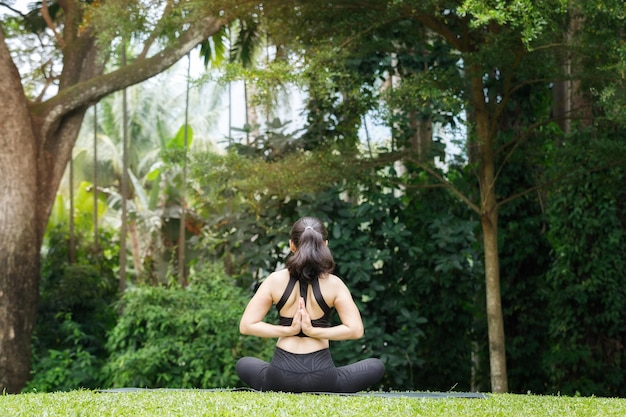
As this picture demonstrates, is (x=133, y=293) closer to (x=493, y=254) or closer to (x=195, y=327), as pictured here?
(x=195, y=327)

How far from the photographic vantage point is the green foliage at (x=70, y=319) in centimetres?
1218

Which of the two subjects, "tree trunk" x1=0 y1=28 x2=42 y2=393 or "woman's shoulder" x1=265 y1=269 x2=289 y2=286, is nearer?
"woman's shoulder" x1=265 y1=269 x2=289 y2=286

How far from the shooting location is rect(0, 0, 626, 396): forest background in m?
9.55

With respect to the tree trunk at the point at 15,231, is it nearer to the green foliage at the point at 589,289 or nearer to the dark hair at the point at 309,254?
the green foliage at the point at 589,289

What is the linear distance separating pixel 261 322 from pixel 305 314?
257 mm

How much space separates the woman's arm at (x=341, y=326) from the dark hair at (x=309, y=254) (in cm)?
17

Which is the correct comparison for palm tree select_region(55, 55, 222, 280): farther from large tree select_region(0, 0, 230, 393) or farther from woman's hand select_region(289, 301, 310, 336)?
woman's hand select_region(289, 301, 310, 336)

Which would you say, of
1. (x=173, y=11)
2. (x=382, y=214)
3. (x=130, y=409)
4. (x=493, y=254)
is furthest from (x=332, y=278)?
(x=382, y=214)

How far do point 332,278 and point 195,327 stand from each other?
19.6 ft

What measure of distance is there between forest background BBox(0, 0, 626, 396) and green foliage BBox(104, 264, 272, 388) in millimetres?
27

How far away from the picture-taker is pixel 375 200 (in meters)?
11.5

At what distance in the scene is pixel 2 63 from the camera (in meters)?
11.7

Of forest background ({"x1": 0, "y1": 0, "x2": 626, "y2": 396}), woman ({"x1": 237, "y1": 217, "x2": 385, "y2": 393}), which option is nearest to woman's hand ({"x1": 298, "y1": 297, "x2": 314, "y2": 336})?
woman ({"x1": 237, "y1": 217, "x2": 385, "y2": 393})

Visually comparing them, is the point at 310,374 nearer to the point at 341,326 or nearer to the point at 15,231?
the point at 341,326
